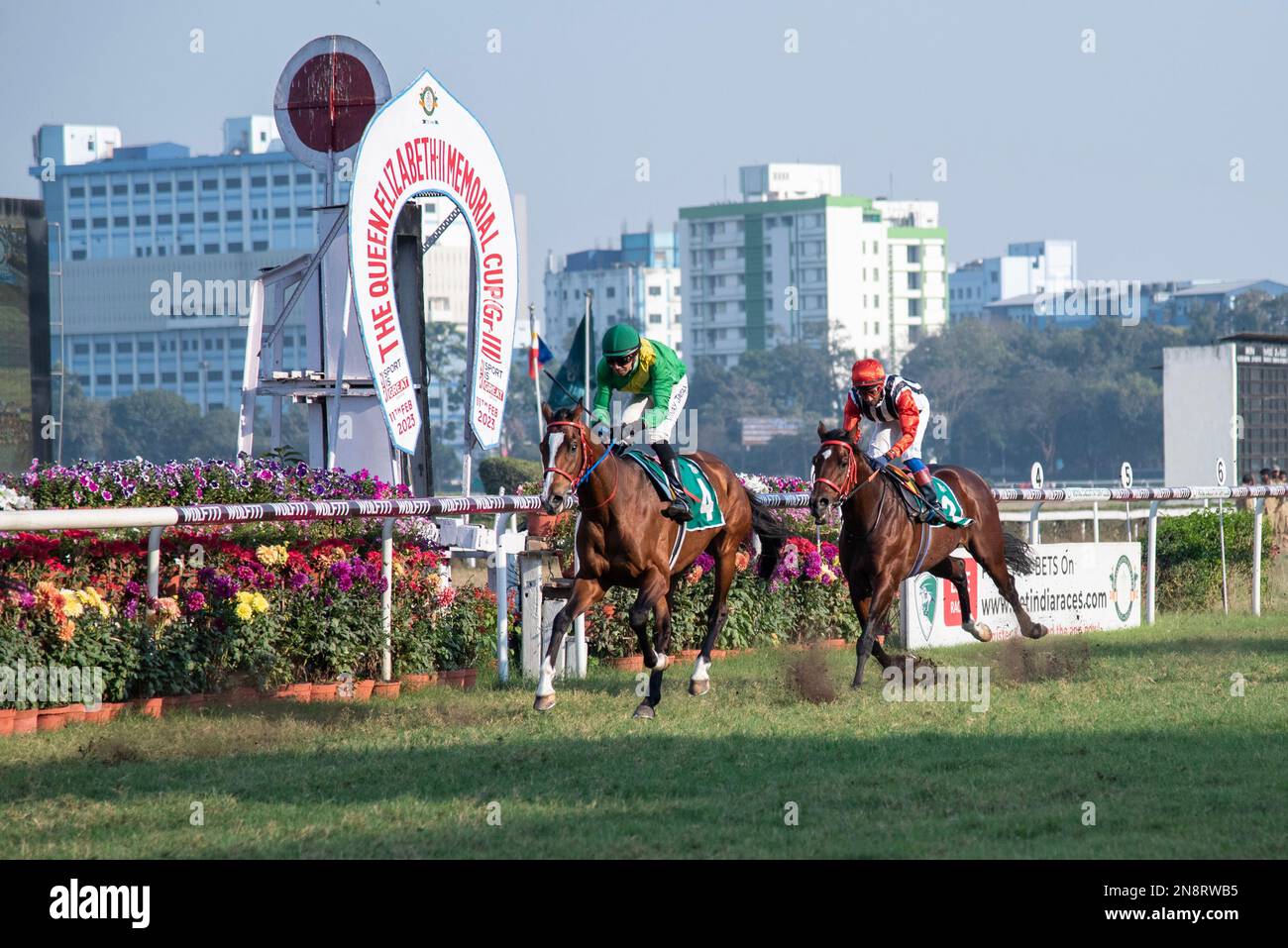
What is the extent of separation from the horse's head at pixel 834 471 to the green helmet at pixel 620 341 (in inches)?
46.3

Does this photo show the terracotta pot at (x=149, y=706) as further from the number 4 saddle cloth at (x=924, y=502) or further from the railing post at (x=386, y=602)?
the number 4 saddle cloth at (x=924, y=502)

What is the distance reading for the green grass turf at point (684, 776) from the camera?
19.6 ft

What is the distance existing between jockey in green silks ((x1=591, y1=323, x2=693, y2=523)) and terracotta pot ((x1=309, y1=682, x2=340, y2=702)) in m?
2.11

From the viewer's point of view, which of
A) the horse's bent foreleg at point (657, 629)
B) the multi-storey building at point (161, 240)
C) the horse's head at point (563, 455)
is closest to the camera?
the horse's head at point (563, 455)

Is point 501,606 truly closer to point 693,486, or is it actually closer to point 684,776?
point 693,486

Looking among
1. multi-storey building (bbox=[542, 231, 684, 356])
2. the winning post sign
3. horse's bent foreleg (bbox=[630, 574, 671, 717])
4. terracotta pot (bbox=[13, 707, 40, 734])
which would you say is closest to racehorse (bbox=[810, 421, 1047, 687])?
horse's bent foreleg (bbox=[630, 574, 671, 717])

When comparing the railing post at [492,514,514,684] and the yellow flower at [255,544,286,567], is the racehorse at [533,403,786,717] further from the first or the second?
the yellow flower at [255,544,286,567]

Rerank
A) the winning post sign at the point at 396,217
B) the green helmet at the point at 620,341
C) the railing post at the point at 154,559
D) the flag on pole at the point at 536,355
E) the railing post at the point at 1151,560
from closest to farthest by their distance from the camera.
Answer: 1. the railing post at the point at 154,559
2. the green helmet at the point at 620,341
3. the winning post sign at the point at 396,217
4. the railing post at the point at 1151,560
5. the flag on pole at the point at 536,355

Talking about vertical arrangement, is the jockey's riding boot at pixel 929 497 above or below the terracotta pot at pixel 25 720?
above

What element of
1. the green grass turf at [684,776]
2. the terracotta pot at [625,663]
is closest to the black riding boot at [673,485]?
the green grass turf at [684,776]

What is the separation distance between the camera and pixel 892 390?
10.8 metres

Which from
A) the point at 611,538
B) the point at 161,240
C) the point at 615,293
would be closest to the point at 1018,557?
the point at 611,538

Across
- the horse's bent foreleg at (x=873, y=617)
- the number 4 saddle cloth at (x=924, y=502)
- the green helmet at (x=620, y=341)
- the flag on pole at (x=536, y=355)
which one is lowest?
the horse's bent foreleg at (x=873, y=617)
